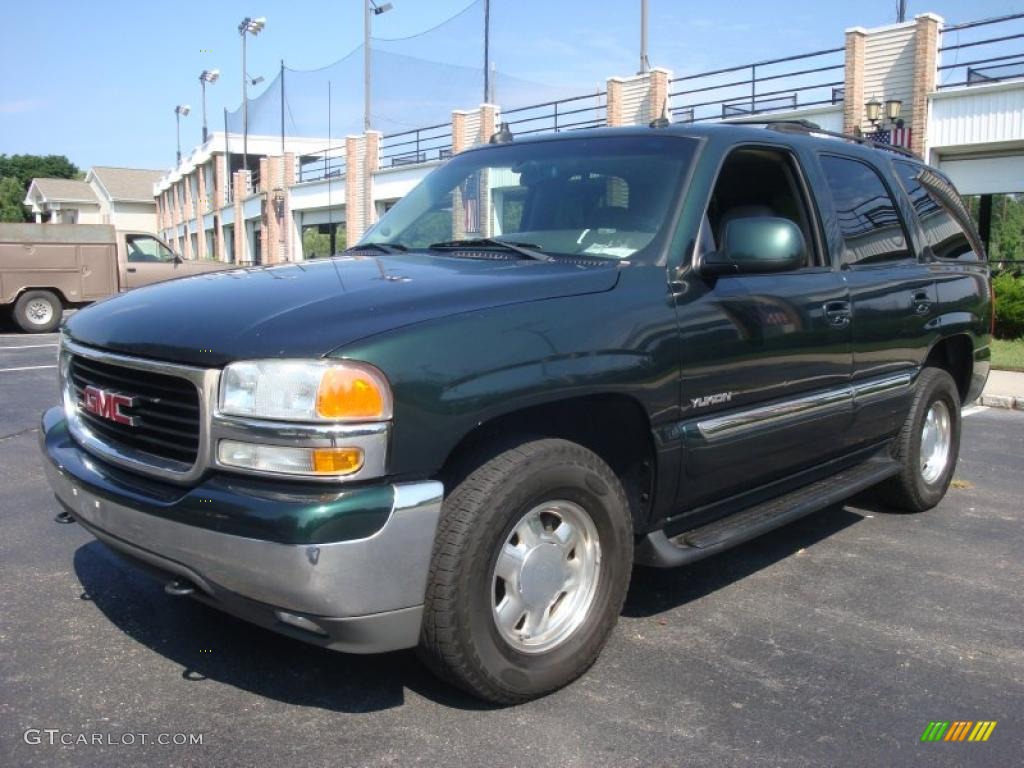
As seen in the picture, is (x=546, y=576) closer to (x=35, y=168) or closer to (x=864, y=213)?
(x=864, y=213)

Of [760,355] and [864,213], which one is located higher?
[864,213]

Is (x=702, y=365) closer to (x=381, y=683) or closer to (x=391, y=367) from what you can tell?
(x=391, y=367)

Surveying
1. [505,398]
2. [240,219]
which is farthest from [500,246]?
→ [240,219]

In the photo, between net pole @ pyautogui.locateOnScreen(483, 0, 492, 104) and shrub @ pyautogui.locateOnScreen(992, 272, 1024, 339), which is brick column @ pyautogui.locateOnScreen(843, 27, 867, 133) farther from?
net pole @ pyautogui.locateOnScreen(483, 0, 492, 104)

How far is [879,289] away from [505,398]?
8.45 feet

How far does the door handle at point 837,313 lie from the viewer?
166 inches

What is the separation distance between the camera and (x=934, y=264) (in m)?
5.27

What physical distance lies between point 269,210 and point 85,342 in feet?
137

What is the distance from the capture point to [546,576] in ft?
10.2

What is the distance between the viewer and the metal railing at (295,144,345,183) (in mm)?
38356

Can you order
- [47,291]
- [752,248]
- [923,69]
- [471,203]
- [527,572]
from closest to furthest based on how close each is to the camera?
[527,572] < [752,248] < [471,203] < [47,291] < [923,69]

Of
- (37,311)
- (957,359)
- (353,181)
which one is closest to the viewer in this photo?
(957,359)

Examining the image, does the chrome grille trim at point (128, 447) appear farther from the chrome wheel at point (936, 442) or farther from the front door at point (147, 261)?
the front door at point (147, 261)

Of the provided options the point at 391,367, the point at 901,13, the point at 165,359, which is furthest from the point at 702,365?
the point at 901,13
